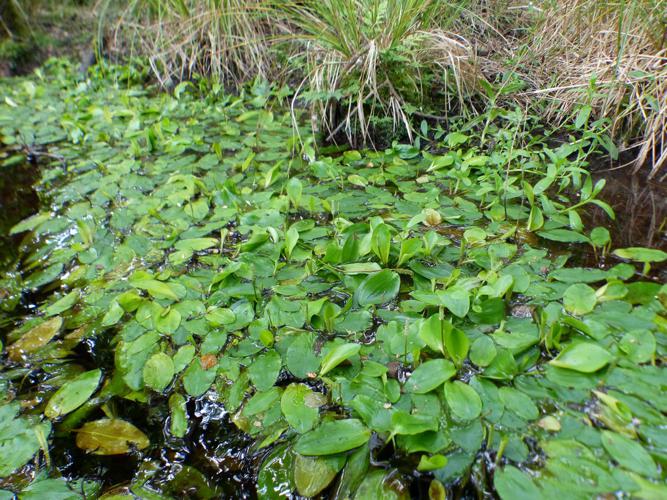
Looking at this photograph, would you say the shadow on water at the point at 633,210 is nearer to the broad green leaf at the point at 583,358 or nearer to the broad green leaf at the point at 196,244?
the broad green leaf at the point at 583,358

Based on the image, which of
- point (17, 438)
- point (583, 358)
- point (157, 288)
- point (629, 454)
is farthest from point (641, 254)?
point (17, 438)

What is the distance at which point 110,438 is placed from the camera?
93 centimetres

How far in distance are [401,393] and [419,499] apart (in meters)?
0.20

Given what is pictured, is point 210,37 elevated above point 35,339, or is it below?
above

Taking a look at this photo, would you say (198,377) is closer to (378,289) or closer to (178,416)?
(178,416)

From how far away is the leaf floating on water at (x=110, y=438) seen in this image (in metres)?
0.91

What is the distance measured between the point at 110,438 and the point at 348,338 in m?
0.58

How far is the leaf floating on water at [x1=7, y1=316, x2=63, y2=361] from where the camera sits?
45.7 inches

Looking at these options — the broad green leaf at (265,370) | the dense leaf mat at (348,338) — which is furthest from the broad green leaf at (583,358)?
the broad green leaf at (265,370)

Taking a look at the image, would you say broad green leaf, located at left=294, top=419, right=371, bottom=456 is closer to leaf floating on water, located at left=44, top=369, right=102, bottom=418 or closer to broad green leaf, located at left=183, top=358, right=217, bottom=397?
broad green leaf, located at left=183, top=358, right=217, bottom=397

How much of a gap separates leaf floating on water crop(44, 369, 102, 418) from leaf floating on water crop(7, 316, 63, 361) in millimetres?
223

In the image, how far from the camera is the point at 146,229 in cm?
160

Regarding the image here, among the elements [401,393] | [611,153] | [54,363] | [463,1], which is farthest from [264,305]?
[463,1]

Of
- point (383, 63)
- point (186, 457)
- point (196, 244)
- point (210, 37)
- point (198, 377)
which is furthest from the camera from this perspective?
point (210, 37)
